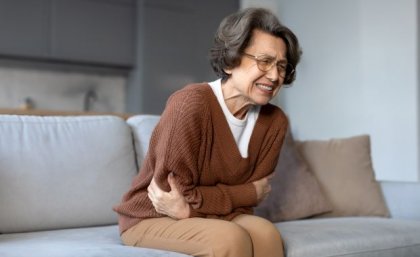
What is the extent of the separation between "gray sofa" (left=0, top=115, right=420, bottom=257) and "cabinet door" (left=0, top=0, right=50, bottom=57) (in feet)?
7.73

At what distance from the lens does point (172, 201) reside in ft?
5.32

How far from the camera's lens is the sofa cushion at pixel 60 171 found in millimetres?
1912

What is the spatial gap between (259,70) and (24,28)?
3065mm

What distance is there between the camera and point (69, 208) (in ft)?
6.54

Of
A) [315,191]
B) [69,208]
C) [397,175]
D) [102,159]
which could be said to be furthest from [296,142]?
[397,175]

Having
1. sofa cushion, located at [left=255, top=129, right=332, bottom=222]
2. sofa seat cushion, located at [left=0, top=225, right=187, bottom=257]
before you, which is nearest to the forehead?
sofa seat cushion, located at [left=0, top=225, right=187, bottom=257]

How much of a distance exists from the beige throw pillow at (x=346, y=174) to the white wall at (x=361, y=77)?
1.46 meters

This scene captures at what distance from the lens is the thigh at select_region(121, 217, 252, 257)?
144 centimetres

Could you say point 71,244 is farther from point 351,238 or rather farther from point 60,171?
point 351,238

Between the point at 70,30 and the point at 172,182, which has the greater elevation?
the point at 70,30

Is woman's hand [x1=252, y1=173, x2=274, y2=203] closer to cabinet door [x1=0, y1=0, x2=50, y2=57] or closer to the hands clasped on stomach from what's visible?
the hands clasped on stomach

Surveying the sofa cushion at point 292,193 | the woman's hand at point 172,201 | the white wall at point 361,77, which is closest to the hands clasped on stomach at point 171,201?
the woman's hand at point 172,201

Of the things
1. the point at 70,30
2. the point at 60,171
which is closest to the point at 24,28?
the point at 70,30

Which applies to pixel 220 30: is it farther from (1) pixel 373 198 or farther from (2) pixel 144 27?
(2) pixel 144 27
